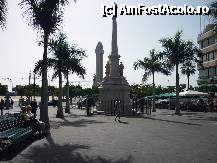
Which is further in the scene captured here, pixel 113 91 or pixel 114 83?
pixel 114 83

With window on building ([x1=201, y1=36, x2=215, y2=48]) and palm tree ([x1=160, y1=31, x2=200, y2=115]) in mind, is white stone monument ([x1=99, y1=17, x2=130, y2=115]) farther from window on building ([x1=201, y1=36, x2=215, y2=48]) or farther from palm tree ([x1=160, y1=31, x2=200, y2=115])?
window on building ([x1=201, y1=36, x2=215, y2=48])

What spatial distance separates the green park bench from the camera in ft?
37.3

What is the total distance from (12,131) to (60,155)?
2.62m

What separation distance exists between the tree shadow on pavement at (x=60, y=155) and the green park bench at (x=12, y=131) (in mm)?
556

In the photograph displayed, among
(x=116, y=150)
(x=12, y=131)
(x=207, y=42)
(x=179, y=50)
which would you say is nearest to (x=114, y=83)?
(x=179, y=50)

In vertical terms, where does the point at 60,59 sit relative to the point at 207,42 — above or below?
below

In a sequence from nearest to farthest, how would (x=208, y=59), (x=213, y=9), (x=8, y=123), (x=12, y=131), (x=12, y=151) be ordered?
(x=12, y=151) < (x=12, y=131) < (x=8, y=123) < (x=213, y=9) < (x=208, y=59)

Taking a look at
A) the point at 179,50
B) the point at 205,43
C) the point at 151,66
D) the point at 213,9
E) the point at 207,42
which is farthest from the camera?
the point at 205,43

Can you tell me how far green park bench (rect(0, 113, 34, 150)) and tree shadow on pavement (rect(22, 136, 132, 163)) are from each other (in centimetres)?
56

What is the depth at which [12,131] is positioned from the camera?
13.0 metres

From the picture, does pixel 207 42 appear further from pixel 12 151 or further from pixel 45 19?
pixel 12 151

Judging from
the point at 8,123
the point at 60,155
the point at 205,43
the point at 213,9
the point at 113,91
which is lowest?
the point at 60,155

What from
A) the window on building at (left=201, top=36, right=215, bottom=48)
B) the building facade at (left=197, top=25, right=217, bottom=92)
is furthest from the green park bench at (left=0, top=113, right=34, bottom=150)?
the window on building at (left=201, top=36, right=215, bottom=48)

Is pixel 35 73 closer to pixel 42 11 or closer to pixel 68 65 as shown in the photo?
pixel 42 11
